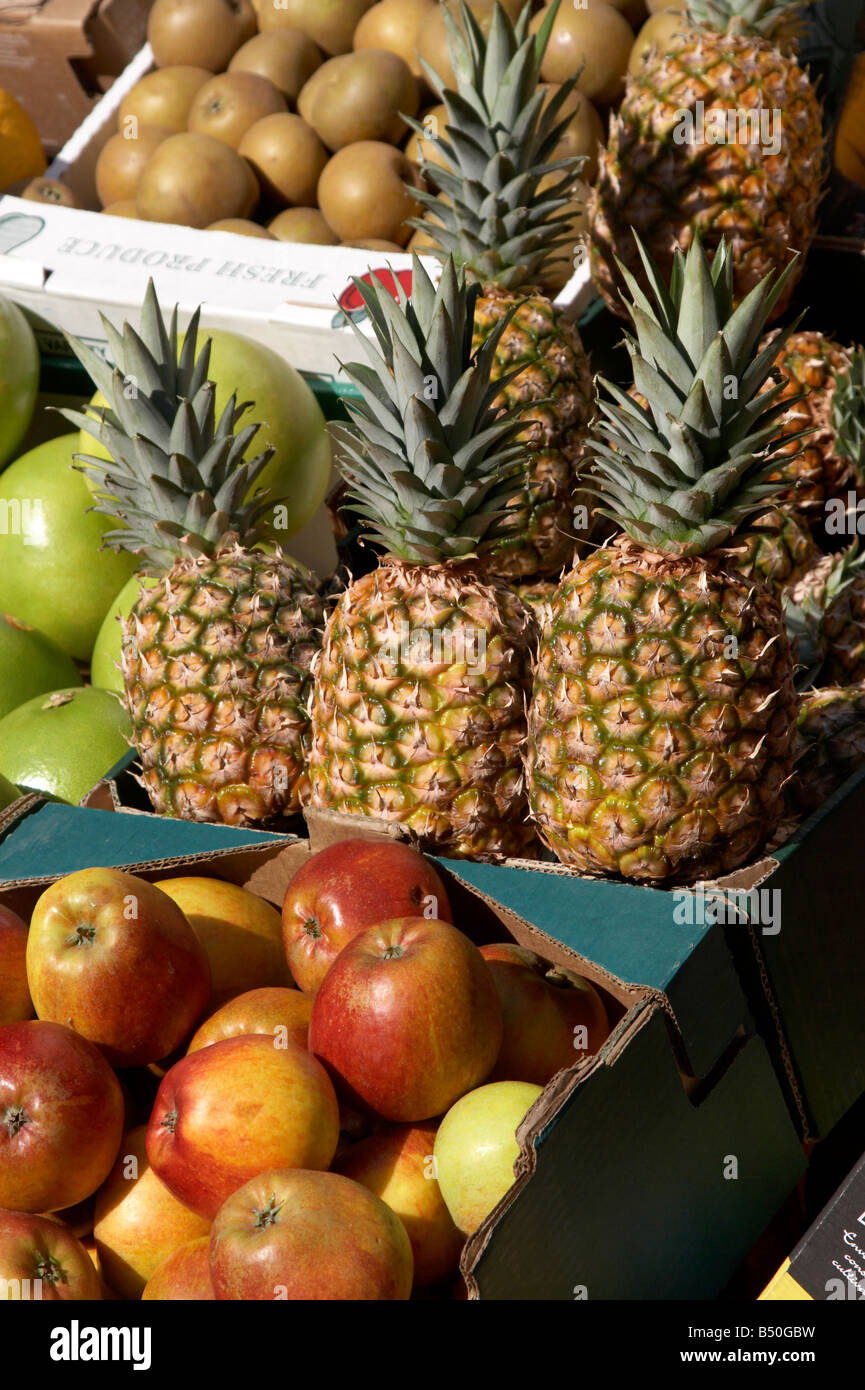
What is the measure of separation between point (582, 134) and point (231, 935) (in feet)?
11.6

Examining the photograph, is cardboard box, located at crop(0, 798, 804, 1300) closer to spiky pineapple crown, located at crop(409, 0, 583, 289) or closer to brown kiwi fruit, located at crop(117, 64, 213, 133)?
spiky pineapple crown, located at crop(409, 0, 583, 289)

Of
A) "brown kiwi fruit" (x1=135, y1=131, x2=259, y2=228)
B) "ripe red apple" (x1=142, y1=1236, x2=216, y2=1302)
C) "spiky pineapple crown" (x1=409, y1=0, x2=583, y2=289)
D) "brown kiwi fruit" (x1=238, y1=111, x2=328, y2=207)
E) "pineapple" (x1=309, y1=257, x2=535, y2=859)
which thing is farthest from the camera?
"brown kiwi fruit" (x1=238, y1=111, x2=328, y2=207)

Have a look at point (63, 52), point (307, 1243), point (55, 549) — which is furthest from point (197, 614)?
point (63, 52)

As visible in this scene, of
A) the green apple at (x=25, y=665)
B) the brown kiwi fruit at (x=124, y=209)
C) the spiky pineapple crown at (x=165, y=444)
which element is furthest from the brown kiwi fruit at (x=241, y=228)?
the spiky pineapple crown at (x=165, y=444)

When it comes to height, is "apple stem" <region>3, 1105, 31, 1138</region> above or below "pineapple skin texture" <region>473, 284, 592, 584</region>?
below

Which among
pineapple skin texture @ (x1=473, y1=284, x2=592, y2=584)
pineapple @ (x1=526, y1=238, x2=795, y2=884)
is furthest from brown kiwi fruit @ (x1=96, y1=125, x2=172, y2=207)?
pineapple @ (x1=526, y1=238, x2=795, y2=884)

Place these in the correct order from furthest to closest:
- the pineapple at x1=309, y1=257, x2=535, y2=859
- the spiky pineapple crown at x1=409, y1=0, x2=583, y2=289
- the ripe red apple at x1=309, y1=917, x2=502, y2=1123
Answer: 1. the spiky pineapple crown at x1=409, y1=0, x2=583, y2=289
2. the pineapple at x1=309, y1=257, x2=535, y2=859
3. the ripe red apple at x1=309, y1=917, x2=502, y2=1123

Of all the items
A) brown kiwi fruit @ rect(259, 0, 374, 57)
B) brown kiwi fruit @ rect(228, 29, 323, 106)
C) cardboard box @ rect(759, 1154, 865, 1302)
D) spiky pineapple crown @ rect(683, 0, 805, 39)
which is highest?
spiky pineapple crown @ rect(683, 0, 805, 39)

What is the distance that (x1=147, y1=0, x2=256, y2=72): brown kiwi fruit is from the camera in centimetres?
514

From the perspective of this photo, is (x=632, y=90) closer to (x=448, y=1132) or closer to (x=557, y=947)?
(x=557, y=947)

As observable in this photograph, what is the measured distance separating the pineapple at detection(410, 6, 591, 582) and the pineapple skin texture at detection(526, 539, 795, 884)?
0.74 meters

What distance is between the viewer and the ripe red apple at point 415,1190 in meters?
1.73

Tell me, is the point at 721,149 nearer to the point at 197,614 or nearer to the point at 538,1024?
the point at 197,614

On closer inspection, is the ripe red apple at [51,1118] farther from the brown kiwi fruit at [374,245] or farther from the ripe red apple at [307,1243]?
the brown kiwi fruit at [374,245]
